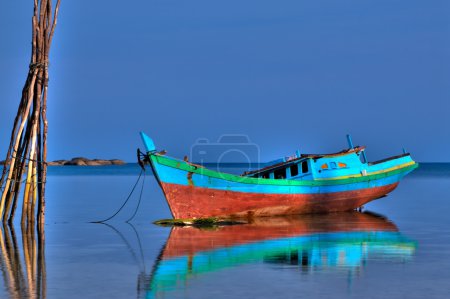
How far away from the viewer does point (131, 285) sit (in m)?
17.2

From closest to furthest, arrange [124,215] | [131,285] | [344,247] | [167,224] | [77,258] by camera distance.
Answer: [131,285], [77,258], [344,247], [167,224], [124,215]

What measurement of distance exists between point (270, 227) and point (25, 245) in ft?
32.1

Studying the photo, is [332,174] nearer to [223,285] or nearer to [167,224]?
[167,224]

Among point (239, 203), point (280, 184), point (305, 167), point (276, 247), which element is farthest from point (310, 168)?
point (276, 247)

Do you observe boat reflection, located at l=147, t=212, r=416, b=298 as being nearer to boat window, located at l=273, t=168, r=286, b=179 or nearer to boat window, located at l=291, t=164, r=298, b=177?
boat window, located at l=291, t=164, r=298, b=177

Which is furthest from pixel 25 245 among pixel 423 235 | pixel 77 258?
pixel 423 235

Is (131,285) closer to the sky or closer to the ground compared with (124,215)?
closer to the ground

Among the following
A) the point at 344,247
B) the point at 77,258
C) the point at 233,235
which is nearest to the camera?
the point at 77,258

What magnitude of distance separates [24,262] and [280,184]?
15545mm

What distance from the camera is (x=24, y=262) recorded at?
2052 cm

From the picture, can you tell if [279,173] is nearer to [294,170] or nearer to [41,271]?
[294,170]

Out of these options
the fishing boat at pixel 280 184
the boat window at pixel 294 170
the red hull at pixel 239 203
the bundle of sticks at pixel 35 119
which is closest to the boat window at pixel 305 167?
the fishing boat at pixel 280 184

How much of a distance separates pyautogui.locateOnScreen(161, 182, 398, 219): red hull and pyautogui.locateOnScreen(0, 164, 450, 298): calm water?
957 millimetres

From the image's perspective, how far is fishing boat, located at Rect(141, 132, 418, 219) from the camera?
3112 centimetres
